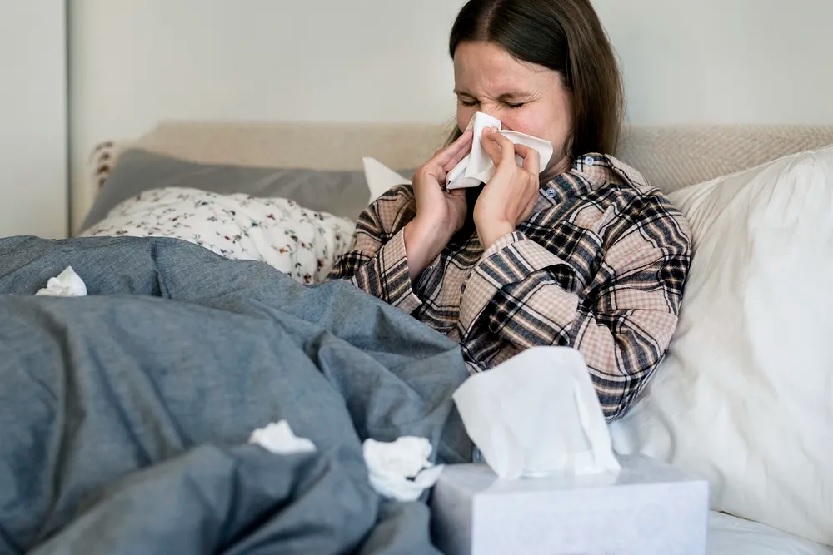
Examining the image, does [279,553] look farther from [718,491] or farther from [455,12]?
[455,12]

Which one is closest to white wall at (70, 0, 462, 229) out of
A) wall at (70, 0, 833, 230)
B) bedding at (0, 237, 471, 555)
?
wall at (70, 0, 833, 230)

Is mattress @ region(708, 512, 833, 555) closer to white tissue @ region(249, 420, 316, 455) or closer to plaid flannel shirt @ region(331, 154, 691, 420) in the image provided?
plaid flannel shirt @ region(331, 154, 691, 420)

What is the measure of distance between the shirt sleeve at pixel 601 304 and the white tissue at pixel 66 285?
47 centimetres

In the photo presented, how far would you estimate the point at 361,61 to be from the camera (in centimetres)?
206

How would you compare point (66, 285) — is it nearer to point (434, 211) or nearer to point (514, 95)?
point (434, 211)

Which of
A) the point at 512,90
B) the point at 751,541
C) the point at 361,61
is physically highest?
the point at 512,90

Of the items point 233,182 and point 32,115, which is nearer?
point 233,182

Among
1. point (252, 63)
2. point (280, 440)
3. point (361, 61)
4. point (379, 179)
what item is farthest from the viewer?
point (252, 63)

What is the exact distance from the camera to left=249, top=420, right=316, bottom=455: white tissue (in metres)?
0.73

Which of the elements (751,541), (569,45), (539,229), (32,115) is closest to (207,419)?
(751,541)

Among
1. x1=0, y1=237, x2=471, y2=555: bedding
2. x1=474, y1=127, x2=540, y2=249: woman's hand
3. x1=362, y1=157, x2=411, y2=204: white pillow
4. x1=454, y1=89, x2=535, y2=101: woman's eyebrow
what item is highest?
x1=454, y1=89, x2=535, y2=101: woman's eyebrow

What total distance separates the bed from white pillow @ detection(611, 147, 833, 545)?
0.05 m

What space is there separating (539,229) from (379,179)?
46cm

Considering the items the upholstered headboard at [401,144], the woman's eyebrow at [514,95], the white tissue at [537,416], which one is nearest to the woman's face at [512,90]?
the woman's eyebrow at [514,95]
